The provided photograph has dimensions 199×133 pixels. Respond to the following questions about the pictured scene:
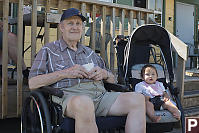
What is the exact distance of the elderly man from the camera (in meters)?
2.11

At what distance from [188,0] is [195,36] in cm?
129

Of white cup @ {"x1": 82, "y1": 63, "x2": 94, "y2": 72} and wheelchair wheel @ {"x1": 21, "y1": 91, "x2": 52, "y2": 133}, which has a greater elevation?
white cup @ {"x1": 82, "y1": 63, "x2": 94, "y2": 72}

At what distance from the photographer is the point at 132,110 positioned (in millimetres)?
2189

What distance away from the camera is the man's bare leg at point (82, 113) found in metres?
1.91

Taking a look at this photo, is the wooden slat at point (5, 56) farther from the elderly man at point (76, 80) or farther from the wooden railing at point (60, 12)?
the elderly man at point (76, 80)

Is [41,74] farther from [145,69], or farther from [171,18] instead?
[171,18]

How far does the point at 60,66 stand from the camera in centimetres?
237

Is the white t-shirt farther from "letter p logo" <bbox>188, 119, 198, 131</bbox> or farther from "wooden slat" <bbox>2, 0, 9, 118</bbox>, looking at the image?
"wooden slat" <bbox>2, 0, 9, 118</bbox>

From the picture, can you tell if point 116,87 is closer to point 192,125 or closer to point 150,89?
point 150,89

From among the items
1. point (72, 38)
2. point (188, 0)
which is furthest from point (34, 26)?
point (188, 0)

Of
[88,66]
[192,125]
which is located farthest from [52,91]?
[192,125]

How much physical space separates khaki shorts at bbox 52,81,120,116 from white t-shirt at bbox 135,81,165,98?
617 mm

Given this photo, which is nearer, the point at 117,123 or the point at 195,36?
the point at 117,123

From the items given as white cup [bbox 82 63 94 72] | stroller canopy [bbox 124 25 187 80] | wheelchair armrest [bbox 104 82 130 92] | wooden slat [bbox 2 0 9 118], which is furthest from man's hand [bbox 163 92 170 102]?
wooden slat [bbox 2 0 9 118]
